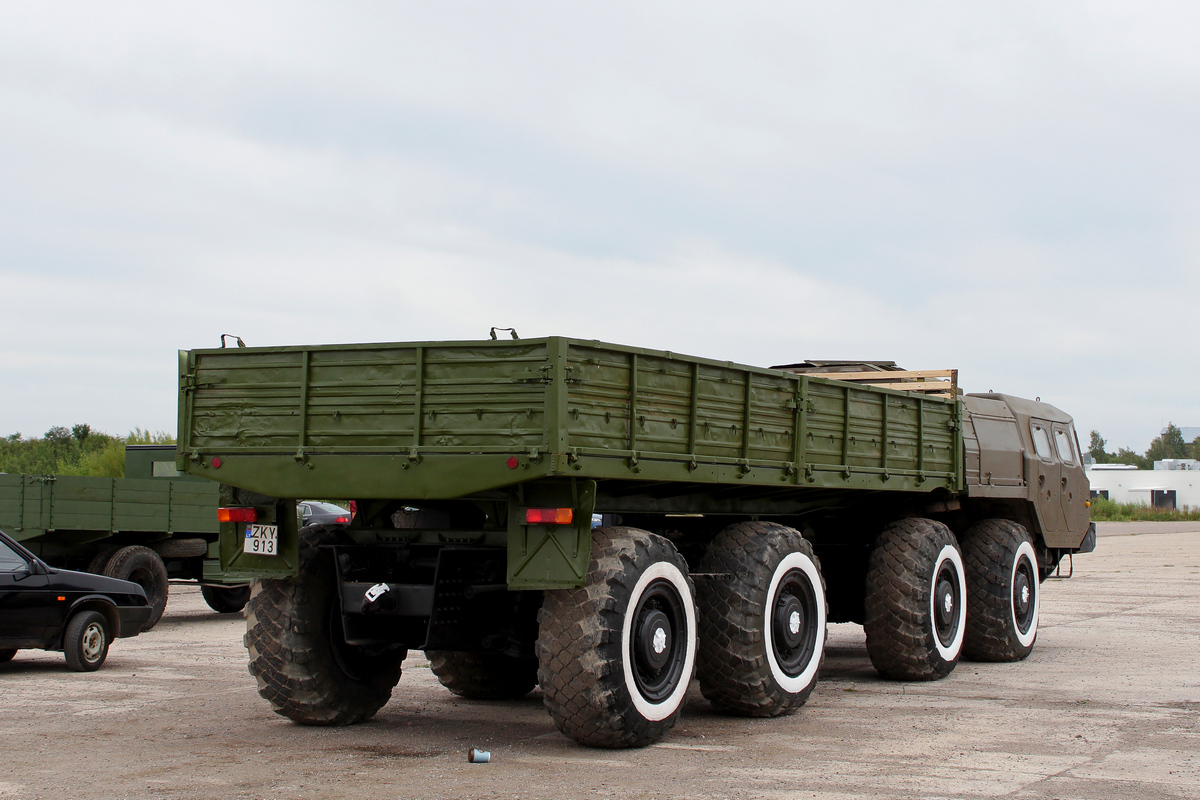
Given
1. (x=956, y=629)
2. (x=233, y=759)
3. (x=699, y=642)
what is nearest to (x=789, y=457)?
(x=699, y=642)

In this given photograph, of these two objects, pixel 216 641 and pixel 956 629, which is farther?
pixel 216 641

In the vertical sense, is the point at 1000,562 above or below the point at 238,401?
below

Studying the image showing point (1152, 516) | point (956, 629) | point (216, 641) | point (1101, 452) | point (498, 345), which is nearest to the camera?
point (498, 345)

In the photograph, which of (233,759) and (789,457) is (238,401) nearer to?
(233,759)

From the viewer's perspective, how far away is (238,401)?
821 centimetres

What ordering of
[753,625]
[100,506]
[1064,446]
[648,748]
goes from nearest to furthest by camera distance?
[648,748], [753,625], [1064,446], [100,506]

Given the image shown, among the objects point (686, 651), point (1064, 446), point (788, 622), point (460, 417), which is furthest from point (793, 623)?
point (1064, 446)

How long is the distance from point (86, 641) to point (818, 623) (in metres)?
6.91

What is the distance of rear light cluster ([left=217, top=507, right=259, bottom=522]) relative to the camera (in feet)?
28.0

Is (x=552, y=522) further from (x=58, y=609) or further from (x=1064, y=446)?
(x=1064, y=446)

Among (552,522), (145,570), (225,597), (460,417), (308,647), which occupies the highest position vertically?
(460,417)

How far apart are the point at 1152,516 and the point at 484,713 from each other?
70033 millimetres

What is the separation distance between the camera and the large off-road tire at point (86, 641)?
1195 centimetres

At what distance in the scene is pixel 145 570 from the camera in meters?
17.1
